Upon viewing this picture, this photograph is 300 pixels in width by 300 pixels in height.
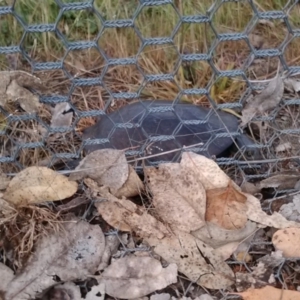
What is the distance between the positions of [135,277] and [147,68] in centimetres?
45

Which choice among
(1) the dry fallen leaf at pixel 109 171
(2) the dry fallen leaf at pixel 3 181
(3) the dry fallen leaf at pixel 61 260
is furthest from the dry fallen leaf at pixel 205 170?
(2) the dry fallen leaf at pixel 3 181

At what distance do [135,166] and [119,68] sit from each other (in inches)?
9.5

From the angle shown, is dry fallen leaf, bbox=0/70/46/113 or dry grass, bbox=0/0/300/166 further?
dry grass, bbox=0/0/300/166

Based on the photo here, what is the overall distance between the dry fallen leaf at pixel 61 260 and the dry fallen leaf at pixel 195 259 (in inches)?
4.7

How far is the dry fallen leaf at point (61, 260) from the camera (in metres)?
1.16

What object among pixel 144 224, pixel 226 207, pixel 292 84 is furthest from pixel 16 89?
pixel 292 84

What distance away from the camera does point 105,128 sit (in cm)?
129

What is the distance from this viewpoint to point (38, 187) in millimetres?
1204

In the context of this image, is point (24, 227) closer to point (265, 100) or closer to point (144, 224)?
point (144, 224)

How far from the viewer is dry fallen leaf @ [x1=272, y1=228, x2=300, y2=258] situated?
1.18 meters

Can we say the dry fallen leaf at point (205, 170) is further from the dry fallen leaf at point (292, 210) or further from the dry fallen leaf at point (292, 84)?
the dry fallen leaf at point (292, 84)

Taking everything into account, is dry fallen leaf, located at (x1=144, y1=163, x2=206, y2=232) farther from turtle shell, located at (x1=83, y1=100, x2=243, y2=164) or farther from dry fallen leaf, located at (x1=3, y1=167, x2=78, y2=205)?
dry fallen leaf, located at (x1=3, y1=167, x2=78, y2=205)

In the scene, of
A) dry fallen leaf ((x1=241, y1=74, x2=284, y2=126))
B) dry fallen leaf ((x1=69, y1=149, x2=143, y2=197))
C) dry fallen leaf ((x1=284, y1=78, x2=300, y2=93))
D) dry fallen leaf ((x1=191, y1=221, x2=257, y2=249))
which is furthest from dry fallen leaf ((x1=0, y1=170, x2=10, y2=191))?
dry fallen leaf ((x1=284, y1=78, x2=300, y2=93))

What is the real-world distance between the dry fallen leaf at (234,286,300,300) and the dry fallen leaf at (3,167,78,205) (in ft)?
1.24
